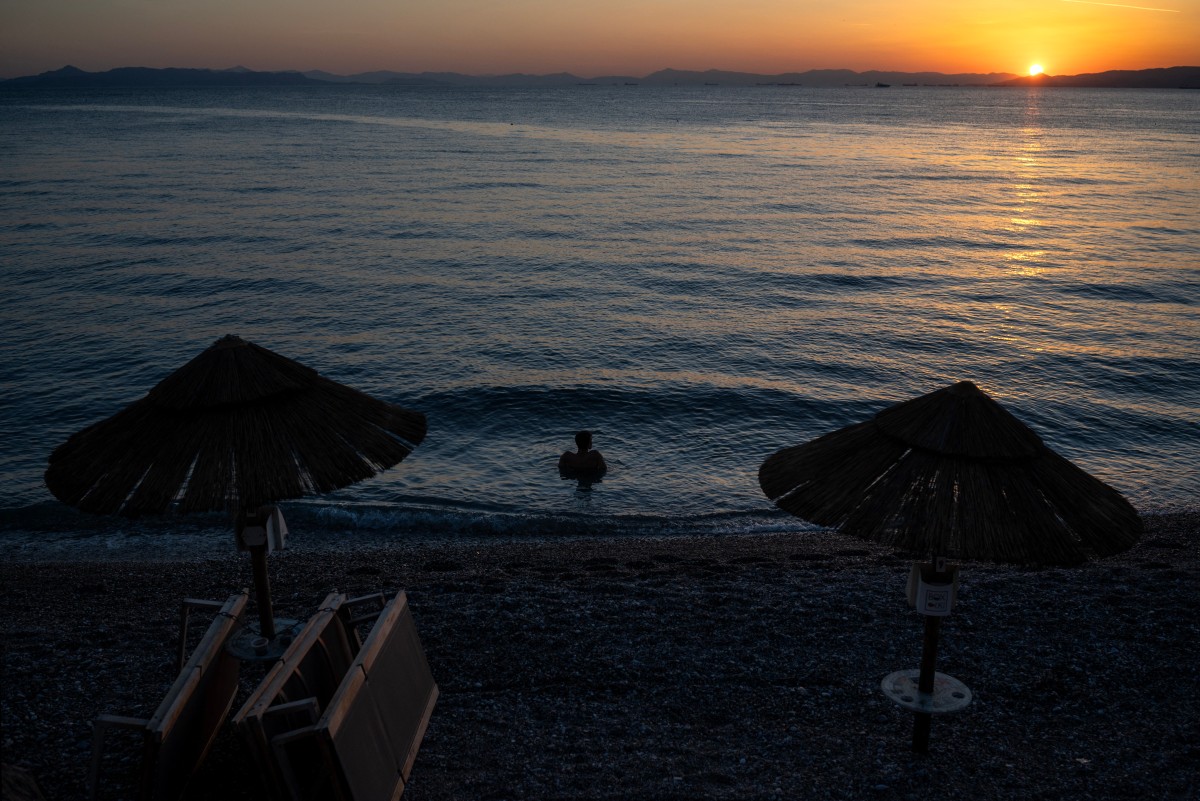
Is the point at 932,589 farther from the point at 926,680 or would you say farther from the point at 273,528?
the point at 273,528

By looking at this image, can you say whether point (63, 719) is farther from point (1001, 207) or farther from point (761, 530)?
point (1001, 207)

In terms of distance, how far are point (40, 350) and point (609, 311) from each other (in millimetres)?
17081

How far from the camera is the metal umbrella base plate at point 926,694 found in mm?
7047

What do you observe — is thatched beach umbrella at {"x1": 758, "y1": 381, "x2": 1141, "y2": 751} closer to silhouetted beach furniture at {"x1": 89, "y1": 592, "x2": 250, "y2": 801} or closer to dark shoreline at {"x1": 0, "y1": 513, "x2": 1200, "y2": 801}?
dark shoreline at {"x1": 0, "y1": 513, "x2": 1200, "y2": 801}

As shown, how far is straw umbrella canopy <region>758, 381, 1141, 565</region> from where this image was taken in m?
6.36

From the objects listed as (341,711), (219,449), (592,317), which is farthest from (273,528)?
(592,317)

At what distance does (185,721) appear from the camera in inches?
247

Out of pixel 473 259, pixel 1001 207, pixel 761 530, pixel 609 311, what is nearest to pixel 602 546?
pixel 761 530

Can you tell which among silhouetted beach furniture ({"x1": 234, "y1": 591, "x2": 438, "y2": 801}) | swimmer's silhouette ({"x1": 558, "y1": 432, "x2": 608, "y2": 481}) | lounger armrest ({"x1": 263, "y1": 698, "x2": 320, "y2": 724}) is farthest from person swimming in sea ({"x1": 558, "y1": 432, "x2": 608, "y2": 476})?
lounger armrest ({"x1": 263, "y1": 698, "x2": 320, "y2": 724})

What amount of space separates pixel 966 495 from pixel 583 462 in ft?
37.7

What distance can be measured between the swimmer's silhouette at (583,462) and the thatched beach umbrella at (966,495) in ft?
35.0

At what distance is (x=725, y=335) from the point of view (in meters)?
27.8

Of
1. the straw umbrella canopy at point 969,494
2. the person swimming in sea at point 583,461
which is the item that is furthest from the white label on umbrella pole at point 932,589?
the person swimming in sea at point 583,461

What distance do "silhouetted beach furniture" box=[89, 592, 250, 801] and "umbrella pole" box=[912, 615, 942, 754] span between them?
5520 mm
